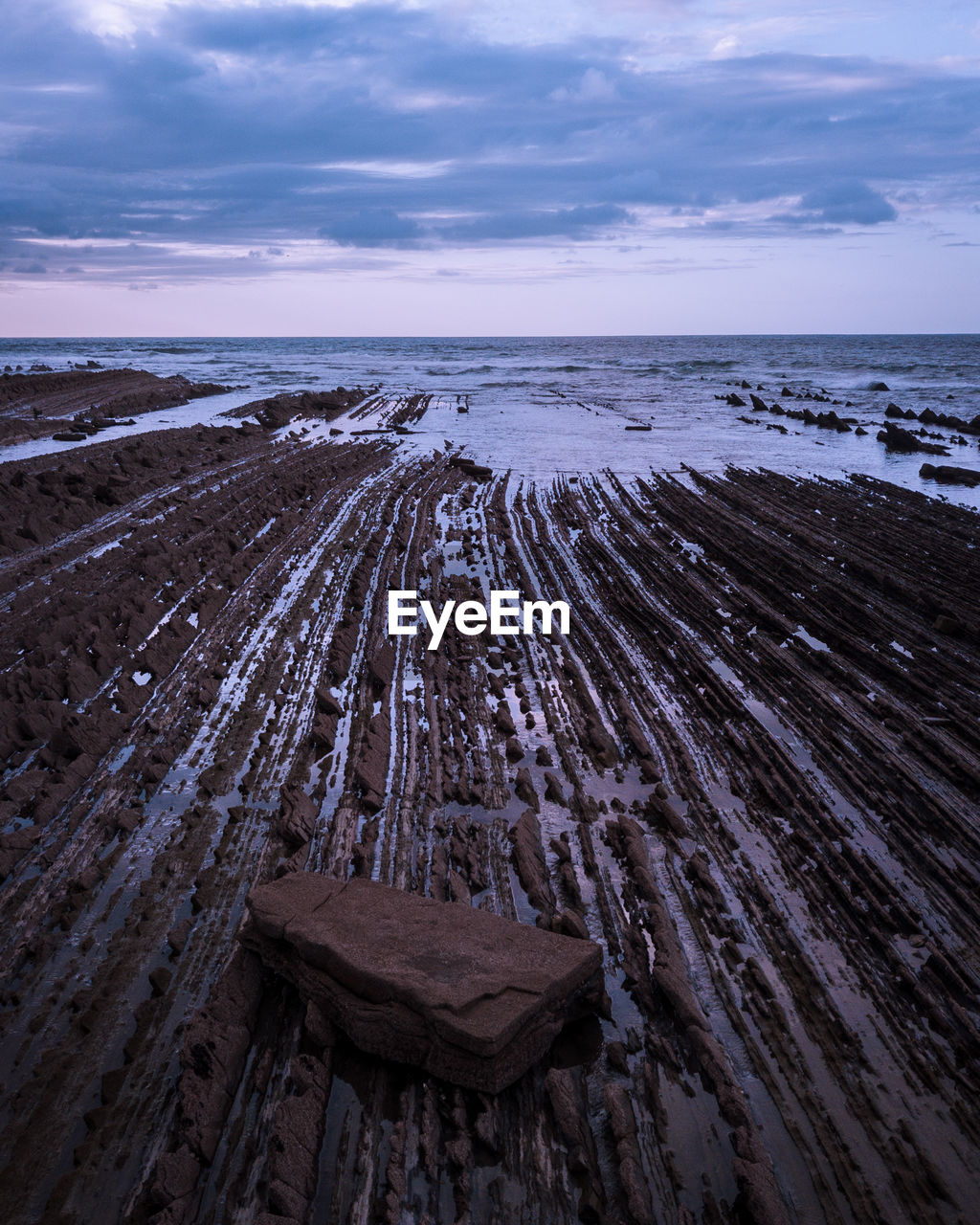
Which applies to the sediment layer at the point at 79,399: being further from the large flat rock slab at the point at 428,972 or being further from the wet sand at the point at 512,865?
the large flat rock slab at the point at 428,972

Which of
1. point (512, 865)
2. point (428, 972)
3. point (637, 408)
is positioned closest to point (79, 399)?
point (637, 408)

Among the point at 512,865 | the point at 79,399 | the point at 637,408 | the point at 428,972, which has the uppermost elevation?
the point at 79,399

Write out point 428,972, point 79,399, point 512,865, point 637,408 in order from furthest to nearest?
point 637,408 < point 79,399 < point 512,865 < point 428,972

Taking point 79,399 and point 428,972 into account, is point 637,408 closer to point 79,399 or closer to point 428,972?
point 79,399

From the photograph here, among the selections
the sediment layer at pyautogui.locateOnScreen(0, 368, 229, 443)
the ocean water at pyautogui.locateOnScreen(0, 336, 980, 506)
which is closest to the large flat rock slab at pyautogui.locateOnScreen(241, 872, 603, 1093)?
the ocean water at pyautogui.locateOnScreen(0, 336, 980, 506)

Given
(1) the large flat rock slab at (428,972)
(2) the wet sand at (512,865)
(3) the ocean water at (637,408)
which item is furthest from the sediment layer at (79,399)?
(1) the large flat rock slab at (428,972)

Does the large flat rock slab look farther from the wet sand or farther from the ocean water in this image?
the ocean water

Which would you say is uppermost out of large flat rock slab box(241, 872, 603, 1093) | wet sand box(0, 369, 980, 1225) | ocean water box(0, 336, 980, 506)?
ocean water box(0, 336, 980, 506)
